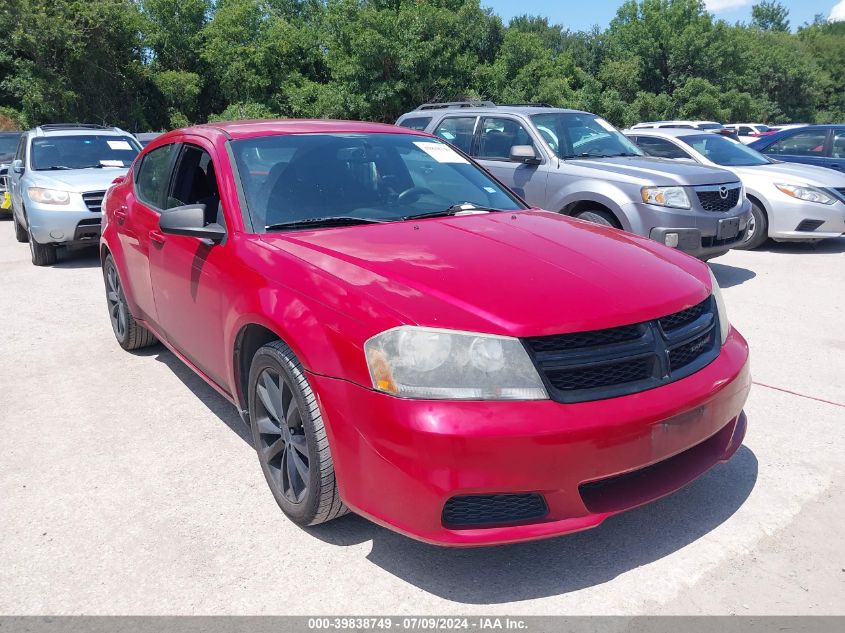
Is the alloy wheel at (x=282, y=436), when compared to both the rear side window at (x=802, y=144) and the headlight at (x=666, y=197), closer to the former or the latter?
the headlight at (x=666, y=197)

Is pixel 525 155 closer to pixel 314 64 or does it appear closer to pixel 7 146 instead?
pixel 7 146

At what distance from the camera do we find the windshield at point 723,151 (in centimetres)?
1003

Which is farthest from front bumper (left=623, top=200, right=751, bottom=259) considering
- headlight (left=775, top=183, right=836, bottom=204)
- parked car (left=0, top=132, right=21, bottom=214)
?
parked car (left=0, top=132, right=21, bottom=214)

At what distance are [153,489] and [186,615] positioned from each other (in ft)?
3.37

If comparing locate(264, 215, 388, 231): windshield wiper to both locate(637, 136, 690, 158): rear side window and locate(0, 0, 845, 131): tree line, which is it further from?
locate(0, 0, 845, 131): tree line

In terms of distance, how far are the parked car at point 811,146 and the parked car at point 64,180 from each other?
10.2 metres

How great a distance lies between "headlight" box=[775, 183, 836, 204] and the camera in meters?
9.12

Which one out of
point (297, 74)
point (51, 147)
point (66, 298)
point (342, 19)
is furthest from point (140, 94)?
point (66, 298)

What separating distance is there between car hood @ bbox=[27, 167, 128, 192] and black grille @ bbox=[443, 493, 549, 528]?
308 inches

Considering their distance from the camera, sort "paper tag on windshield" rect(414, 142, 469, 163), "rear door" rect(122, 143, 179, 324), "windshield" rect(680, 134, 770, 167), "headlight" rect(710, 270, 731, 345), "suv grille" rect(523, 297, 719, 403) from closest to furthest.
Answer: "suv grille" rect(523, 297, 719, 403), "headlight" rect(710, 270, 731, 345), "paper tag on windshield" rect(414, 142, 469, 163), "rear door" rect(122, 143, 179, 324), "windshield" rect(680, 134, 770, 167)

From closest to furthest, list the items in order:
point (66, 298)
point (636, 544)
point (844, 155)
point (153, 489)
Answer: point (636, 544) → point (153, 489) → point (66, 298) → point (844, 155)

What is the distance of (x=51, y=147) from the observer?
998cm
